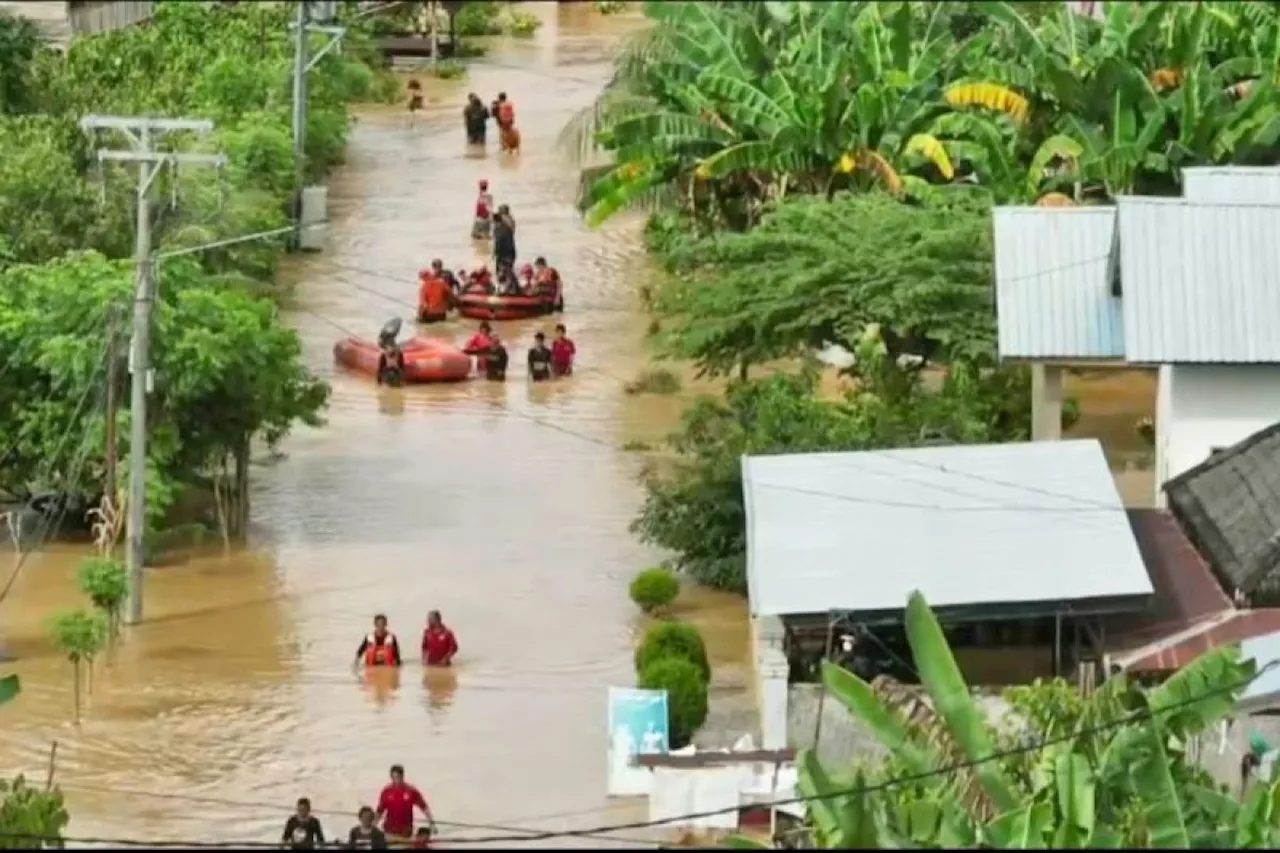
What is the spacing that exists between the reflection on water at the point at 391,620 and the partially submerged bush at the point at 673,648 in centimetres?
53

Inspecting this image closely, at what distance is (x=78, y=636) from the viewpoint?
29078 millimetres

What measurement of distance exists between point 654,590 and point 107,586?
472 centimetres

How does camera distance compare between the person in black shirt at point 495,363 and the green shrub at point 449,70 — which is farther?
the green shrub at point 449,70

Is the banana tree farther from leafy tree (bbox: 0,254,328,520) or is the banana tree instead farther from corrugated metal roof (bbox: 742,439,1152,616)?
leafy tree (bbox: 0,254,328,520)

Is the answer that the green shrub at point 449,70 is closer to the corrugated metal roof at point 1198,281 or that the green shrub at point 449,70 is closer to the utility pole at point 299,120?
the utility pole at point 299,120

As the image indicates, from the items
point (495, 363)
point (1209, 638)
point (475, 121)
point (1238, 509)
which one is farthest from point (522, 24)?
point (1209, 638)

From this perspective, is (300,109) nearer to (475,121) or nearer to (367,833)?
(475,121)

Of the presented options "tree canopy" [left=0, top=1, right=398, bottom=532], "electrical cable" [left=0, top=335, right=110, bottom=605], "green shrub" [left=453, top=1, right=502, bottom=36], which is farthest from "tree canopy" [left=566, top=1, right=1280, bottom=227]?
"green shrub" [left=453, top=1, right=502, bottom=36]

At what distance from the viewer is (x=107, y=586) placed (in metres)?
31.2

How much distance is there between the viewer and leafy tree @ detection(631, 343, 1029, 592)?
32.2m

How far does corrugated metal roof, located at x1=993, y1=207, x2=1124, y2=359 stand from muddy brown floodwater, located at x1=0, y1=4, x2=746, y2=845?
353 cm

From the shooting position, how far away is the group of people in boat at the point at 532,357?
1674 inches

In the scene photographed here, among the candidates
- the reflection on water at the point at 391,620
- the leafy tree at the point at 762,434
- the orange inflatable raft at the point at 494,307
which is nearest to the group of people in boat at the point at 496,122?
the reflection on water at the point at 391,620

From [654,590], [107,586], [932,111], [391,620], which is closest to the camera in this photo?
[107,586]
